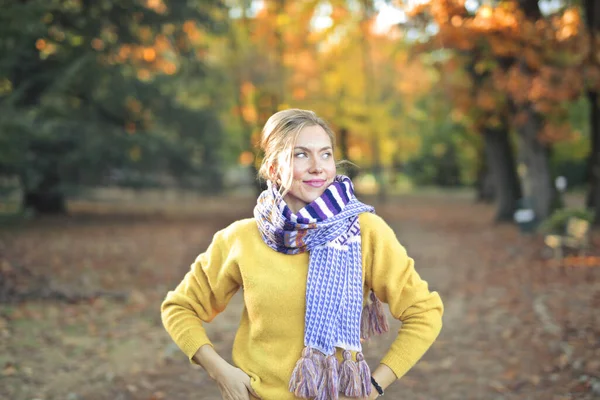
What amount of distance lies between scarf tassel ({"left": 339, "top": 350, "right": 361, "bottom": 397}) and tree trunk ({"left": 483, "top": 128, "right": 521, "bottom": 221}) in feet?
58.1

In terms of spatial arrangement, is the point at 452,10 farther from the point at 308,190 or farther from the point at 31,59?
the point at 308,190

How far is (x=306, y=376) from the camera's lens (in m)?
2.28

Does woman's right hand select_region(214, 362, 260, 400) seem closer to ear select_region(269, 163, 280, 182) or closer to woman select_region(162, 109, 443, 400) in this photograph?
woman select_region(162, 109, 443, 400)

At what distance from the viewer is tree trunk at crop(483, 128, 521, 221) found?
1944cm

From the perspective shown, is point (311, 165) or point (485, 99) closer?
point (311, 165)

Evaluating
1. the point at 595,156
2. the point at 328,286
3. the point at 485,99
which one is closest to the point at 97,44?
the point at 485,99

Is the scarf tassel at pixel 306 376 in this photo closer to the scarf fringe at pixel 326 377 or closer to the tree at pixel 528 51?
the scarf fringe at pixel 326 377

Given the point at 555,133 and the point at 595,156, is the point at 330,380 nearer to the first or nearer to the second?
the point at 555,133

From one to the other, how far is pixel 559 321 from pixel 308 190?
589cm

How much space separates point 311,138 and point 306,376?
2.63 feet

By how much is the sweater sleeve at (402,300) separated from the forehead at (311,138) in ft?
1.09

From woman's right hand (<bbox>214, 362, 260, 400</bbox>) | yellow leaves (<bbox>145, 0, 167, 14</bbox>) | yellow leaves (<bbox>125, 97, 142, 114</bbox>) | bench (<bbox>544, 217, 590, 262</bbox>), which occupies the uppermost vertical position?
yellow leaves (<bbox>145, 0, 167, 14</bbox>)

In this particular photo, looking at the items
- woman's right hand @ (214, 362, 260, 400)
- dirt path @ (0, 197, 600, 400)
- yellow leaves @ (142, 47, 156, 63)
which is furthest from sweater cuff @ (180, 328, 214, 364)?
yellow leaves @ (142, 47, 156, 63)

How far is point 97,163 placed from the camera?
1781cm
